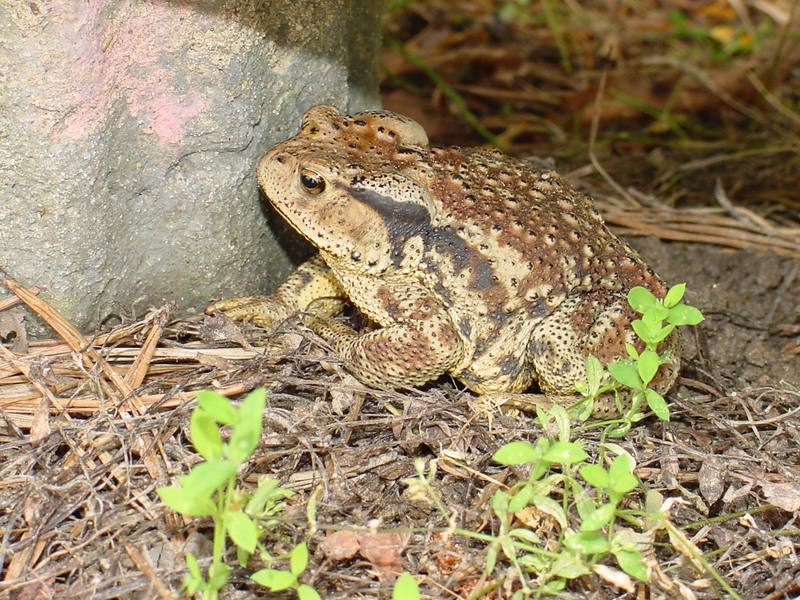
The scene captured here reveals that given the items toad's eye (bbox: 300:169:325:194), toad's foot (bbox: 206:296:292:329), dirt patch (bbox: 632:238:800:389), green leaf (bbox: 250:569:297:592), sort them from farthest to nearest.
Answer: dirt patch (bbox: 632:238:800:389)
toad's foot (bbox: 206:296:292:329)
toad's eye (bbox: 300:169:325:194)
green leaf (bbox: 250:569:297:592)

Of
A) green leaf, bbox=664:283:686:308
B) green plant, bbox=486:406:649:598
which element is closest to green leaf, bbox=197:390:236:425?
green plant, bbox=486:406:649:598

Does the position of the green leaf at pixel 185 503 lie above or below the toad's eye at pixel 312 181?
below

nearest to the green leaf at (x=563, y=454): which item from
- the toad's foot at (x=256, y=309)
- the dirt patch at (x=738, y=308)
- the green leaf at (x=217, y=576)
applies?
the green leaf at (x=217, y=576)

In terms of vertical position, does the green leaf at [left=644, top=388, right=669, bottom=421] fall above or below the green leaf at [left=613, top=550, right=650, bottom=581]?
above

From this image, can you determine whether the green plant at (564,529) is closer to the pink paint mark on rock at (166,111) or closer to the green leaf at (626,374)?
the green leaf at (626,374)

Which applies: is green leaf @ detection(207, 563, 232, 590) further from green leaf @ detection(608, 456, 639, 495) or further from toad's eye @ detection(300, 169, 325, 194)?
toad's eye @ detection(300, 169, 325, 194)

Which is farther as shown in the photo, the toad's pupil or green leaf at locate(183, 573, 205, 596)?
the toad's pupil

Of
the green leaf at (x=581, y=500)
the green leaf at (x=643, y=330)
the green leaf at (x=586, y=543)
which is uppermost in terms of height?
the green leaf at (x=643, y=330)
